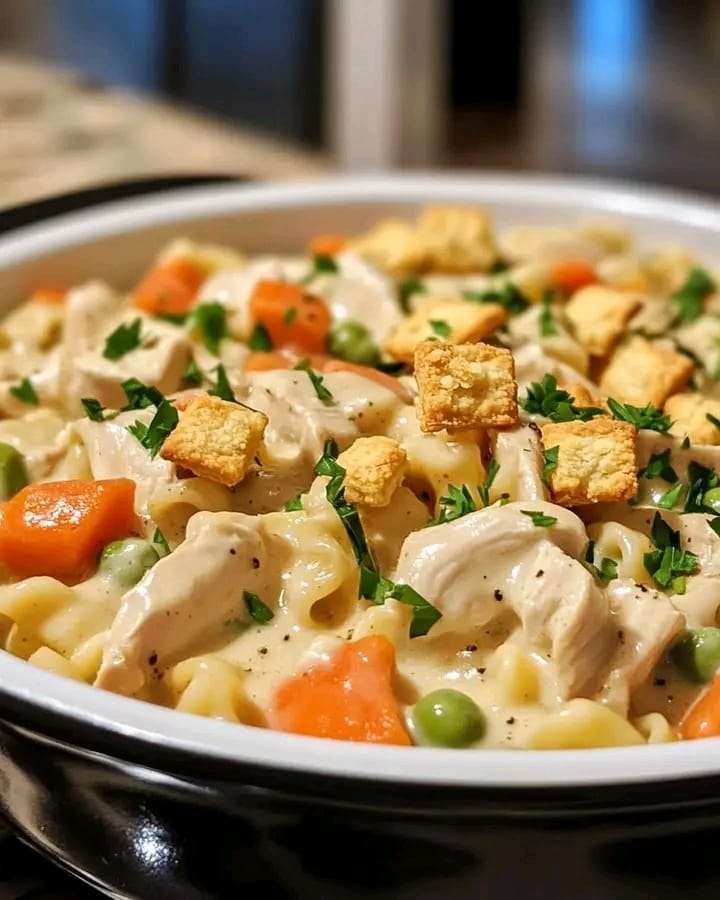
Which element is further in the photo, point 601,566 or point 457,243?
point 457,243

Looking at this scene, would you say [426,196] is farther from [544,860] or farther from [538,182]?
[544,860]

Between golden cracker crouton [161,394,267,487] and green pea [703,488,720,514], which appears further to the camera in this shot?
green pea [703,488,720,514]

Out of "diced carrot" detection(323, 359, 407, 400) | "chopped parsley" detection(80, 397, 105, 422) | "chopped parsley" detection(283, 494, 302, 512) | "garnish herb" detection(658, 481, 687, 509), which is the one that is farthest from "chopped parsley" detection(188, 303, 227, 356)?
"garnish herb" detection(658, 481, 687, 509)

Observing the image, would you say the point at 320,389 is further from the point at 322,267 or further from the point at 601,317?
the point at 322,267

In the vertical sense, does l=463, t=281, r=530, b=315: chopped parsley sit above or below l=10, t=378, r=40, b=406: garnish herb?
above

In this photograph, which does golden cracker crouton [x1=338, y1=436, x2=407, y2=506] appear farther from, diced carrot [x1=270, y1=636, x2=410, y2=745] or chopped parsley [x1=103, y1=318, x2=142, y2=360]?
chopped parsley [x1=103, y1=318, x2=142, y2=360]

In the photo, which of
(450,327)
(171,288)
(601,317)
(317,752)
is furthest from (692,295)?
(317,752)
